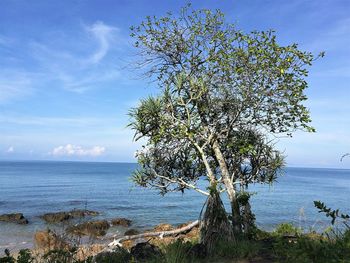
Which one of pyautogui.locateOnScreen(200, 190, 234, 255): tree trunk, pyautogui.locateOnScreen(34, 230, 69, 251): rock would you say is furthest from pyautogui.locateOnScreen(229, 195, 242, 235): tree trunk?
pyautogui.locateOnScreen(34, 230, 69, 251): rock

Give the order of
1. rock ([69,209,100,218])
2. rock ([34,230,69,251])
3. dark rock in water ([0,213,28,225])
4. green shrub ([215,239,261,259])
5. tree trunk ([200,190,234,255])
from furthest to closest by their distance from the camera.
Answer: dark rock in water ([0,213,28,225]) < tree trunk ([200,190,234,255]) < rock ([69,209,100,218]) < green shrub ([215,239,261,259]) < rock ([34,230,69,251])

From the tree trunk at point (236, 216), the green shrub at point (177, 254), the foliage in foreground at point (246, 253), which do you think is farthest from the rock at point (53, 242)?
the tree trunk at point (236, 216)

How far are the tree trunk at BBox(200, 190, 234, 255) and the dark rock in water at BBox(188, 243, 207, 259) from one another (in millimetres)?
462

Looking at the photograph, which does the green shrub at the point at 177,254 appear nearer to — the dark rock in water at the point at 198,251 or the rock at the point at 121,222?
the dark rock in water at the point at 198,251

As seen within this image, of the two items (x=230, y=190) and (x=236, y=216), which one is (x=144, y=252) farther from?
(x=230, y=190)

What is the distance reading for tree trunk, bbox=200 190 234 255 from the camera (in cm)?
869

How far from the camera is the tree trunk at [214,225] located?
869 centimetres

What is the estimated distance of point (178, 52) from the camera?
1272cm

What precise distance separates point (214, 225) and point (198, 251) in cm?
132

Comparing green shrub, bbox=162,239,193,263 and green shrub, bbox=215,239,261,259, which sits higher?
green shrub, bbox=162,239,193,263

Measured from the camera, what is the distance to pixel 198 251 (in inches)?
304

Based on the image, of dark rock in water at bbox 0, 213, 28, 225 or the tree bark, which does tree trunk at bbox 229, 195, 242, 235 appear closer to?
the tree bark

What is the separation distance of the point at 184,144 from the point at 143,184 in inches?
79.7

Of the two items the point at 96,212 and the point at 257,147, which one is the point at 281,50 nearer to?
the point at 257,147
